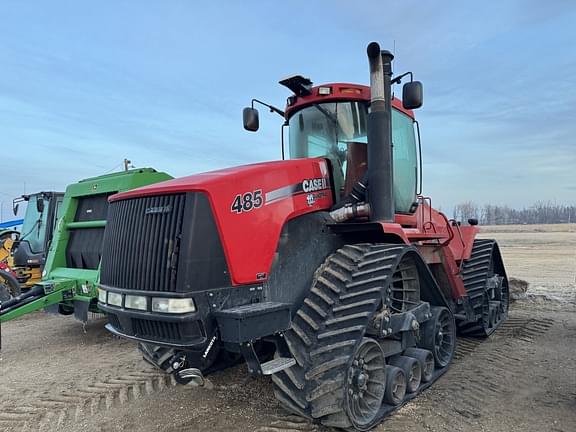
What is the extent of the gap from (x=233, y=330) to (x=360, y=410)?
4.34 feet

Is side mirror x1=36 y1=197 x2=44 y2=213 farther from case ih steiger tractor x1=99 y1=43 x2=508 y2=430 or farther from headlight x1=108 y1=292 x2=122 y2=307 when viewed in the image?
headlight x1=108 y1=292 x2=122 y2=307

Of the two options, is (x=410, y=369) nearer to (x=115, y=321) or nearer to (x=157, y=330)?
(x=157, y=330)

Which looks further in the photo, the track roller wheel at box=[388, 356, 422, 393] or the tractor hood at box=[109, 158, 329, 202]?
the track roller wheel at box=[388, 356, 422, 393]

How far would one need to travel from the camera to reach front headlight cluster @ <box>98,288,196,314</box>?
10.1 ft

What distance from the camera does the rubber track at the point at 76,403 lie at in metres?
4.16

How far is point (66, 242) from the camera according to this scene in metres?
7.68

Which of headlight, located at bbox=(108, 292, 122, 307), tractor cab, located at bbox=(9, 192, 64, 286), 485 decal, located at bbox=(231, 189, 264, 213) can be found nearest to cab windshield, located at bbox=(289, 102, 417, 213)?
485 decal, located at bbox=(231, 189, 264, 213)

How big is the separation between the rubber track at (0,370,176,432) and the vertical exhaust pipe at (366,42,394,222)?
112 inches

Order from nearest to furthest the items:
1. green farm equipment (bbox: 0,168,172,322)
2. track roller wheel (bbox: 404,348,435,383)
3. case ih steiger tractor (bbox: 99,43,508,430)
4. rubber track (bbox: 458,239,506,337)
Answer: case ih steiger tractor (bbox: 99,43,508,430)
track roller wheel (bbox: 404,348,435,383)
rubber track (bbox: 458,239,506,337)
green farm equipment (bbox: 0,168,172,322)

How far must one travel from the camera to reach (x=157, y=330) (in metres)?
3.26

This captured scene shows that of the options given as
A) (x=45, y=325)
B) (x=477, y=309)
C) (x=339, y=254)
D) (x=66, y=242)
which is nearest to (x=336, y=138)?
(x=339, y=254)

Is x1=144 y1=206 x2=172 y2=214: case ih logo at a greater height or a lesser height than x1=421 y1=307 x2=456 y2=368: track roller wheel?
greater

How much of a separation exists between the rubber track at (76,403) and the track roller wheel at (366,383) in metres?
2.19

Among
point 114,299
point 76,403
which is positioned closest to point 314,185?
point 114,299
